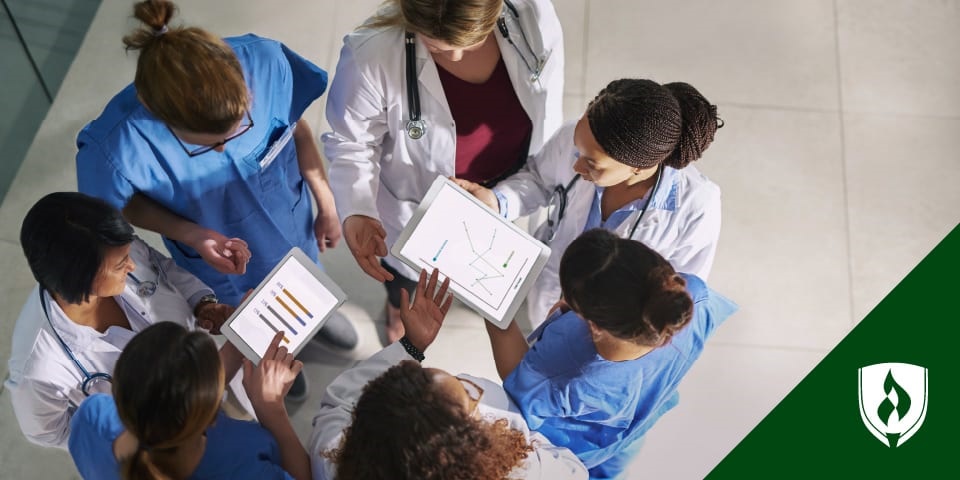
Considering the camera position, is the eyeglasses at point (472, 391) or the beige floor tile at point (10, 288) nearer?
the eyeglasses at point (472, 391)

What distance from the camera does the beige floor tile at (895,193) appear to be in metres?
3.09

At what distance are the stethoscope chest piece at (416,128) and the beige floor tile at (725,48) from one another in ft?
4.61

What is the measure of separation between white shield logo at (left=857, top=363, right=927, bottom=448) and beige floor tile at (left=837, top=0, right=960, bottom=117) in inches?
49.7

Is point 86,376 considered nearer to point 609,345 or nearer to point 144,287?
point 144,287

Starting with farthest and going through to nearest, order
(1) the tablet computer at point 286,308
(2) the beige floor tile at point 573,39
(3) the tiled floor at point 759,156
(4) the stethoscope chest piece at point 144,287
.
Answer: (2) the beige floor tile at point 573,39, (3) the tiled floor at point 759,156, (1) the tablet computer at point 286,308, (4) the stethoscope chest piece at point 144,287

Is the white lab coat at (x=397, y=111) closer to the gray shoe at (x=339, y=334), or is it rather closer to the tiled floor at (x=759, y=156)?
the gray shoe at (x=339, y=334)

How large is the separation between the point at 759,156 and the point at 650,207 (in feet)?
4.97

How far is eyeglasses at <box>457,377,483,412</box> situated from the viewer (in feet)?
5.72

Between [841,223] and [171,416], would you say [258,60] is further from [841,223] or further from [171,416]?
[841,223]

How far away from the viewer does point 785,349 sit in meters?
2.96

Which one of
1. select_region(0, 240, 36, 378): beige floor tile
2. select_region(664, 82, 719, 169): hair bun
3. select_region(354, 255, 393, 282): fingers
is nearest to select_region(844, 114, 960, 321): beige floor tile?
select_region(664, 82, 719, 169): hair bun

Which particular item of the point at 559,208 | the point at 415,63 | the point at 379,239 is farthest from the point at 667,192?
the point at 379,239

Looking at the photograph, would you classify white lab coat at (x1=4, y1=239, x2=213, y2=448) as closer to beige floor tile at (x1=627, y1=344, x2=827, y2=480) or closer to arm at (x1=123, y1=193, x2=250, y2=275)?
arm at (x1=123, y1=193, x2=250, y2=275)

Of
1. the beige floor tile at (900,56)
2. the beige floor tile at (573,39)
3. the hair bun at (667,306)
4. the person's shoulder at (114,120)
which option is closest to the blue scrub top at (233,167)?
the person's shoulder at (114,120)
